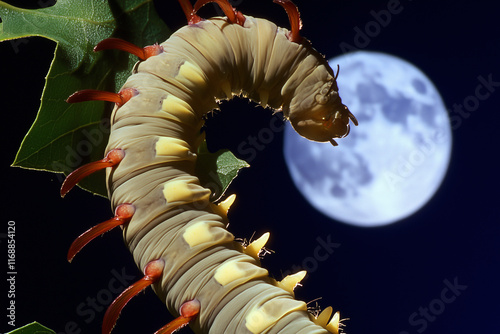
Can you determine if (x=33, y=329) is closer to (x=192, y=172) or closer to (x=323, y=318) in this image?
(x=192, y=172)

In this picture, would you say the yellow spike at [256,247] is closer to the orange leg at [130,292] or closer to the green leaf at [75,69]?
the orange leg at [130,292]

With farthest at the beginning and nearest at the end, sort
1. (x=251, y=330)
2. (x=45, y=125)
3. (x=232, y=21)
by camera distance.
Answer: (x=232, y=21) → (x=45, y=125) → (x=251, y=330)

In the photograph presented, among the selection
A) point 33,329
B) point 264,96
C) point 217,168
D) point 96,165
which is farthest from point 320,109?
point 33,329

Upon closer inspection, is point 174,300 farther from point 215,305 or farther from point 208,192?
point 208,192

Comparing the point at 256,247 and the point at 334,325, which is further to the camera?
the point at 256,247

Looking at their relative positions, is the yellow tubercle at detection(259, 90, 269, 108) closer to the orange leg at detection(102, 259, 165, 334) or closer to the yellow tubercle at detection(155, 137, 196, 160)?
the yellow tubercle at detection(155, 137, 196, 160)

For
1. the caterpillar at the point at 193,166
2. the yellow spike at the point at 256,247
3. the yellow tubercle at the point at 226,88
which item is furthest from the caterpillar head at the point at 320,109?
the yellow spike at the point at 256,247

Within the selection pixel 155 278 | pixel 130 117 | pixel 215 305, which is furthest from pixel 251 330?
pixel 130 117

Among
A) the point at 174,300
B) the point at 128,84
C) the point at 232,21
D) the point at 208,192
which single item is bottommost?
the point at 174,300
